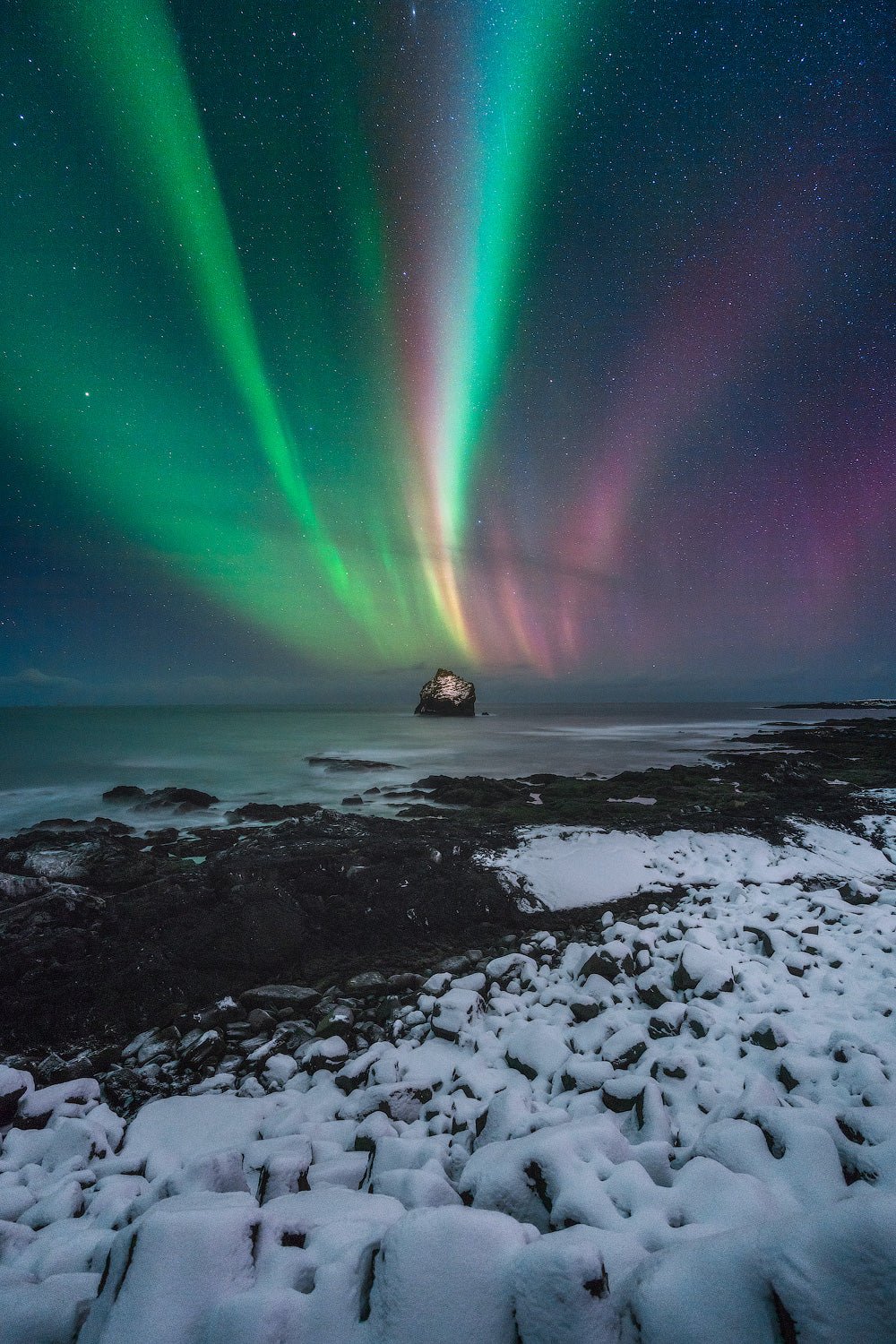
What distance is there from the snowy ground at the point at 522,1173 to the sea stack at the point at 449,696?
275 ft

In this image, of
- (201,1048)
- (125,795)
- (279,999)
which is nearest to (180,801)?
(125,795)

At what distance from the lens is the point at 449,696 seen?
296 ft

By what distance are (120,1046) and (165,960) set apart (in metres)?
1.01

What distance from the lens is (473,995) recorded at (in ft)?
15.4

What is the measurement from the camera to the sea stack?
90250 millimetres

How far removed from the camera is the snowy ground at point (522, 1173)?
1.67 metres

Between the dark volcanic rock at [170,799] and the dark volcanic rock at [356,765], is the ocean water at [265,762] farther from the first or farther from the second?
the dark volcanic rock at [356,765]

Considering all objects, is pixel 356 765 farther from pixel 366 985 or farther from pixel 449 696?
pixel 449 696

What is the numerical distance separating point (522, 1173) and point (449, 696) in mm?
87808

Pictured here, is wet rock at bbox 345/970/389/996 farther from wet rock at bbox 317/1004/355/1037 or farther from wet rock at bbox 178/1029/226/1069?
wet rock at bbox 178/1029/226/1069

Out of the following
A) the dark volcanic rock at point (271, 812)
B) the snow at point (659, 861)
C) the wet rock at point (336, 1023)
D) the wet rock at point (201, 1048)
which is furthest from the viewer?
the dark volcanic rock at point (271, 812)

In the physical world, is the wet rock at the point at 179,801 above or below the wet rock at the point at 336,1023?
below

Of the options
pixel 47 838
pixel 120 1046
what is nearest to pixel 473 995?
pixel 120 1046

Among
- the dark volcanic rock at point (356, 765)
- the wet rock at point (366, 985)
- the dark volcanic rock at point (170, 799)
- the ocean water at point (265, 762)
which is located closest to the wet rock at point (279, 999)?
the wet rock at point (366, 985)
